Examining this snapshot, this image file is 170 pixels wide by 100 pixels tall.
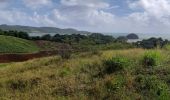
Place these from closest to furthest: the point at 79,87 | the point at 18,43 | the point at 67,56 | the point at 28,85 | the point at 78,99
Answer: the point at 78,99
the point at 79,87
the point at 28,85
the point at 67,56
the point at 18,43

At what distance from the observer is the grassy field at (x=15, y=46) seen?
52.2 metres

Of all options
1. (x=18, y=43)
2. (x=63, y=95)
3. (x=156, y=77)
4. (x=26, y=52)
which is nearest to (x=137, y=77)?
(x=156, y=77)

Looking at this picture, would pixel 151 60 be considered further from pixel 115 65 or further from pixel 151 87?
pixel 151 87

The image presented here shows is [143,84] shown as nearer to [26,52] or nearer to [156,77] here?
[156,77]

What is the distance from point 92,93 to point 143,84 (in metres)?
1.39

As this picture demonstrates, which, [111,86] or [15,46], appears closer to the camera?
[111,86]

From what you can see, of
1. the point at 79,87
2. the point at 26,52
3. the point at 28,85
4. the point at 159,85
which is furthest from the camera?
the point at 26,52

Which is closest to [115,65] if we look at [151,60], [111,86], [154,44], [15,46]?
[151,60]

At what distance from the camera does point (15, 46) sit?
54406 mm

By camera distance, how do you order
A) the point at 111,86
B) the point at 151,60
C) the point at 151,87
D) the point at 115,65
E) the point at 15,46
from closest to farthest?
the point at 151,87, the point at 111,86, the point at 115,65, the point at 151,60, the point at 15,46

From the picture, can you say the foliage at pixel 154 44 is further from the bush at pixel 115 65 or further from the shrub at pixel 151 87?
the shrub at pixel 151 87

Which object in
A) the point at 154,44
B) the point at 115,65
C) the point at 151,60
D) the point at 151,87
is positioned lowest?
the point at 154,44

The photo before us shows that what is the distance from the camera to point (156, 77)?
9672mm

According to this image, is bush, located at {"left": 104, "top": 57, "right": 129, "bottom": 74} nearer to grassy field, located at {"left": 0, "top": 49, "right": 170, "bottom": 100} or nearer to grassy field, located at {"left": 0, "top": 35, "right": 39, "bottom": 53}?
grassy field, located at {"left": 0, "top": 49, "right": 170, "bottom": 100}
